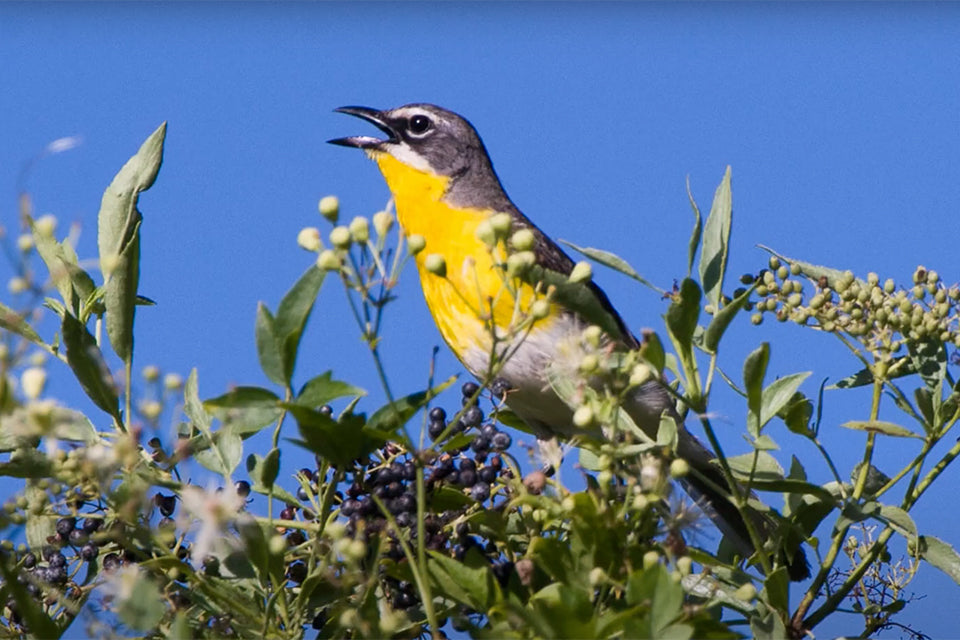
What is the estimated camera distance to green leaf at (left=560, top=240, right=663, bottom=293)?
8.41ft

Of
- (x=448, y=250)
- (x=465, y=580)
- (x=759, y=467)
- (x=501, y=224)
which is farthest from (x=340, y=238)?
(x=448, y=250)

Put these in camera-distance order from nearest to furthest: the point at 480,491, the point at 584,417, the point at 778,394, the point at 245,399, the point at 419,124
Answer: the point at 245,399 → the point at 584,417 → the point at 778,394 → the point at 480,491 → the point at 419,124

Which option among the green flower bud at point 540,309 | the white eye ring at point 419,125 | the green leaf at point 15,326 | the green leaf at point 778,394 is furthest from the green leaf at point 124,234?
the white eye ring at point 419,125

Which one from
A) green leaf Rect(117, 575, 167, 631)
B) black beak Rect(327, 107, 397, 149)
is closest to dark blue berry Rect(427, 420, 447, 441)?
green leaf Rect(117, 575, 167, 631)

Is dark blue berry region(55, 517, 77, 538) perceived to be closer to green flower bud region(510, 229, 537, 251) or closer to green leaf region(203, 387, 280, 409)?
green leaf region(203, 387, 280, 409)

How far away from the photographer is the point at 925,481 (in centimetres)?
291

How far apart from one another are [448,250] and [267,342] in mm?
3445

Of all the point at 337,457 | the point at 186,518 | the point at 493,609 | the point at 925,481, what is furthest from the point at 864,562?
the point at 186,518

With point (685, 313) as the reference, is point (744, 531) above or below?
above

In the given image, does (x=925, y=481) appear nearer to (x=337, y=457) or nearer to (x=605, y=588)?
(x=605, y=588)

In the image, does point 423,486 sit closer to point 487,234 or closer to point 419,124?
point 487,234

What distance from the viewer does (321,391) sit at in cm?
214

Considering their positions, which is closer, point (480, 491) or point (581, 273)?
point (581, 273)

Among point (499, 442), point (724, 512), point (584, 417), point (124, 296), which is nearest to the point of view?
point (584, 417)
